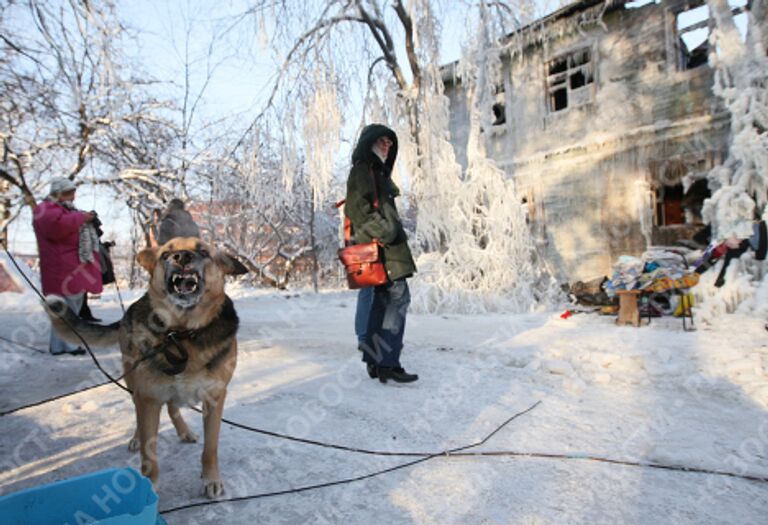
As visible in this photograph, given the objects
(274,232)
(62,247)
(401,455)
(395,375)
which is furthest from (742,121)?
(274,232)

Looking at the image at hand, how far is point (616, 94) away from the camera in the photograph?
1119 centimetres

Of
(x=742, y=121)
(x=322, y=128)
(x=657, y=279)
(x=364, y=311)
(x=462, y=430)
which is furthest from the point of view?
(x=322, y=128)

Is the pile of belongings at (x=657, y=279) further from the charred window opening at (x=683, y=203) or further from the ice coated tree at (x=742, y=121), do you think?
the charred window opening at (x=683, y=203)

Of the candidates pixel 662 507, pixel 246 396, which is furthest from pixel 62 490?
pixel 662 507

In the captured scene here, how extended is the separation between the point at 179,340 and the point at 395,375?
1866 millimetres

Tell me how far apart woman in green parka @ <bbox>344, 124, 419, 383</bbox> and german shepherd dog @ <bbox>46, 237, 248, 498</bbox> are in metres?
1.31

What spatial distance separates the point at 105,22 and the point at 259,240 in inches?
602

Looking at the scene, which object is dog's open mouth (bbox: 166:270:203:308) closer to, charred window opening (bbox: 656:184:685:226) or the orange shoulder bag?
the orange shoulder bag

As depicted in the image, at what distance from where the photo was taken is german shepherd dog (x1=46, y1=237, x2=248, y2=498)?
1.80 m

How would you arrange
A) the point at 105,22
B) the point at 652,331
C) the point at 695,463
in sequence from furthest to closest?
the point at 652,331 < the point at 105,22 < the point at 695,463

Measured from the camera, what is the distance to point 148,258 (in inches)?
82.7

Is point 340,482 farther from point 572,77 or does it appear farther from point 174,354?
point 572,77

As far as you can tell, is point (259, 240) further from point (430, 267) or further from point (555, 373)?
point (555, 373)

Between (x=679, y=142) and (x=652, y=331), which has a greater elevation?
(x=679, y=142)
